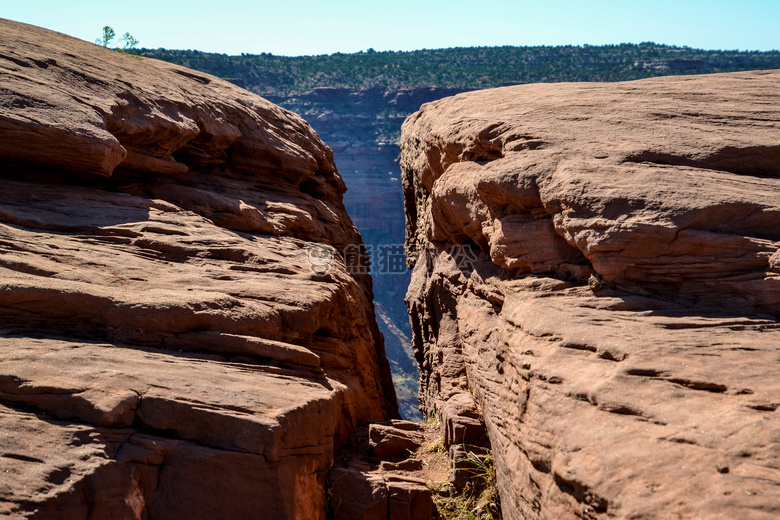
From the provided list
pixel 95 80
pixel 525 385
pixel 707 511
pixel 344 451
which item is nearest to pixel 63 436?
pixel 344 451

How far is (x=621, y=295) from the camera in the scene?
6.05m

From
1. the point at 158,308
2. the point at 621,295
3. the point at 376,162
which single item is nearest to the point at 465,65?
the point at 376,162

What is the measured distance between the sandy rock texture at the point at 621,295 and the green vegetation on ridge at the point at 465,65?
128ft

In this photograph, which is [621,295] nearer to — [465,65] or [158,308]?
[158,308]

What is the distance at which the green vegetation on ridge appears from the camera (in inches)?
1827

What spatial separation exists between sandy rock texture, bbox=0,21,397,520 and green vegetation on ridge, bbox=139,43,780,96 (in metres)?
39.5

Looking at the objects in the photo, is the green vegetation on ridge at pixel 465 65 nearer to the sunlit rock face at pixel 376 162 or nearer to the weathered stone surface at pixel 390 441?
the sunlit rock face at pixel 376 162

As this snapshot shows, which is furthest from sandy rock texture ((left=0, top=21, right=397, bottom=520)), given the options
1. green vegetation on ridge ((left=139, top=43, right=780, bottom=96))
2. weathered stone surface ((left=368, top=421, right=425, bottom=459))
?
Answer: green vegetation on ridge ((left=139, top=43, right=780, bottom=96))

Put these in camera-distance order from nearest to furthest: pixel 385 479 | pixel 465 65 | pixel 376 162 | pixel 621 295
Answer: pixel 621 295 → pixel 385 479 → pixel 465 65 → pixel 376 162

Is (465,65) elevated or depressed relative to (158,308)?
elevated

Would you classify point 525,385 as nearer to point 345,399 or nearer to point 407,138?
point 345,399

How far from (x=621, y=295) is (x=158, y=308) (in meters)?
5.04

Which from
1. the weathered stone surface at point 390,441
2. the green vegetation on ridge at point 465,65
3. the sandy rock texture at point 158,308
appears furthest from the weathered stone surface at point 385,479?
the green vegetation on ridge at point 465,65

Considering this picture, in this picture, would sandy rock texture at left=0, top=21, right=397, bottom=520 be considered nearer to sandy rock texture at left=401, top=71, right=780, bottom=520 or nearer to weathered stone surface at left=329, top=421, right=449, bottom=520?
weathered stone surface at left=329, top=421, right=449, bottom=520
